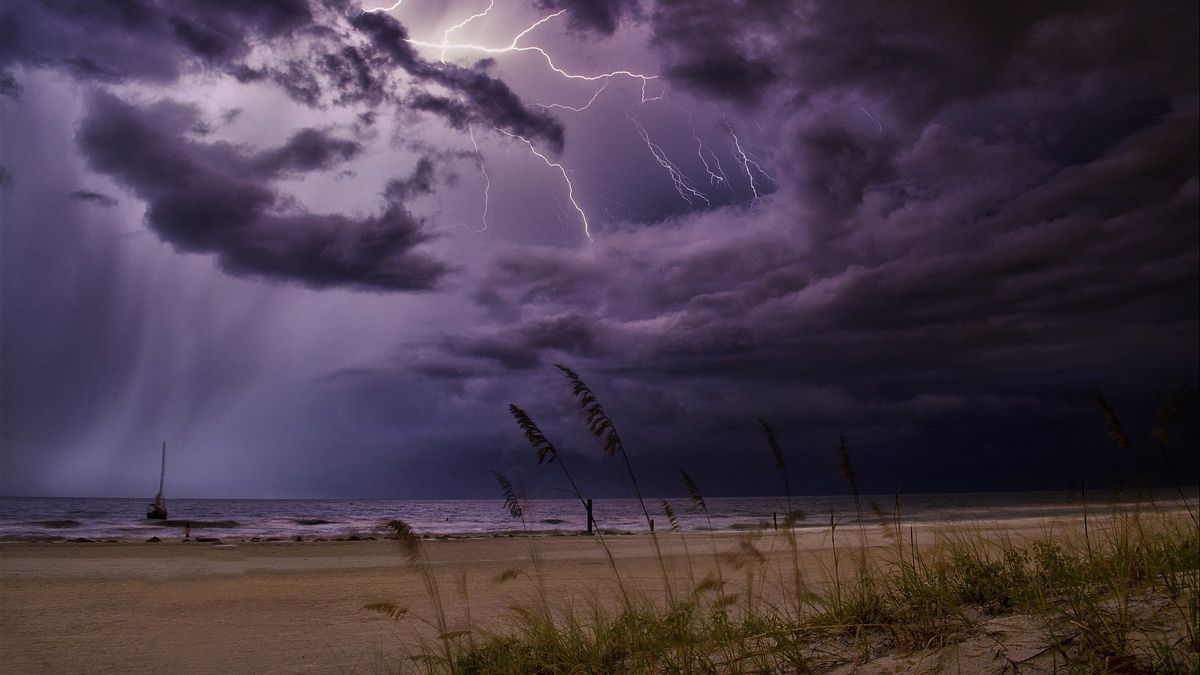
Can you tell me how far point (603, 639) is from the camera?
5.17m

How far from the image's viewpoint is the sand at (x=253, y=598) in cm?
741

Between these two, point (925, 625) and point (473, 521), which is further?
point (473, 521)

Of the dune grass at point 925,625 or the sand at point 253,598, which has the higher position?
the dune grass at point 925,625

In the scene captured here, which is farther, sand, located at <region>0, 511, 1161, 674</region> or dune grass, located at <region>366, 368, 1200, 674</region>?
sand, located at <region>0, 511, 1161, 674</region>

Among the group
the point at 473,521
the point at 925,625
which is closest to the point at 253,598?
the point at 925,625

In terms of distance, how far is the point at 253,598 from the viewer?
12.2 metres

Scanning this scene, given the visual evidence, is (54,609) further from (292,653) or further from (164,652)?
(292,653)

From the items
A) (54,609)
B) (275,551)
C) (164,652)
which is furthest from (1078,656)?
(275,551)

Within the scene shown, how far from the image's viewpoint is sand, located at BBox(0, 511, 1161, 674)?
7.41 metres

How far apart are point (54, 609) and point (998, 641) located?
12457 mm

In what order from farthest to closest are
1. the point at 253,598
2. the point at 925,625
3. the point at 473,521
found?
the point at 473,521 → the point at 253,598 → the point at 925,625

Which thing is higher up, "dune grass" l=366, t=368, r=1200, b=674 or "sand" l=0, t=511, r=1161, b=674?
"dune grass" l=366, t=368, r=1200, b=674

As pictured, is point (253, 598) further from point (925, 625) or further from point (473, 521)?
point (473, 521)

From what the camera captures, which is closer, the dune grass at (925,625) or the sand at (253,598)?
the dune grass at (925,625)
